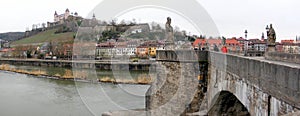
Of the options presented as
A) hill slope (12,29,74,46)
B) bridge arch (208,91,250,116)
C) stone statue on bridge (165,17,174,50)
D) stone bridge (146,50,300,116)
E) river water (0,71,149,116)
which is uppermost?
hill slope (12,29,74,46)

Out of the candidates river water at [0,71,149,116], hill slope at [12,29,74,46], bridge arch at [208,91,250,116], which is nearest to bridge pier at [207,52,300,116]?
bridge arch at [208,91,250,116]

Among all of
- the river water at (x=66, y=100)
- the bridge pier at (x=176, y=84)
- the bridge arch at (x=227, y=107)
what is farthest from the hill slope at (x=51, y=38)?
the bridge arch at (x=227, y=107)

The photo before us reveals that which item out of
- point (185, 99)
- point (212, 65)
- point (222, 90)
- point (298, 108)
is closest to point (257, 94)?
point (298, 108)

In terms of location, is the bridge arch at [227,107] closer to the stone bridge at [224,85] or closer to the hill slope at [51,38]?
the stone bridge at [224,85]

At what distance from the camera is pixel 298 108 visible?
12.1 ft

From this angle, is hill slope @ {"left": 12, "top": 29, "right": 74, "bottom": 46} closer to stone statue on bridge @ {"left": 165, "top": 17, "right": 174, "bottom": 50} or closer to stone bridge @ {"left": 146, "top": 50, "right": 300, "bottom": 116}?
stone statue on bridge @ {"left": 165, "top": 17, "right": 174, "bottom": 50}

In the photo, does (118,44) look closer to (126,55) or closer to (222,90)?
(126,55)

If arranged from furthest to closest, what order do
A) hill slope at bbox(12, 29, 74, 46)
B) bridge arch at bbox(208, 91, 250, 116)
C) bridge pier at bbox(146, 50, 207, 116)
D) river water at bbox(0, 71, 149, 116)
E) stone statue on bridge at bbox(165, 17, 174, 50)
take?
1. hill slope at bbox(12, 29, 74, 46)
2. river water at bbox(0, 71, 149, 116)
3. stone statue on bridge at bbox(165, 17, 174, 50)
4. bridge pier at bbox(146, 50, 207, 116)
5. bridge arch at bbox(208, 91, 250, 116)

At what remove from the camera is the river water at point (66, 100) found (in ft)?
63.2

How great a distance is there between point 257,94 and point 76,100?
753 inches

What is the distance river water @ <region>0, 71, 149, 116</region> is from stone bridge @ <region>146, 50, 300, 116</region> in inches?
325

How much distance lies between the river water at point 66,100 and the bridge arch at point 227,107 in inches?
391

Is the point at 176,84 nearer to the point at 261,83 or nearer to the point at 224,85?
the point at 224,85

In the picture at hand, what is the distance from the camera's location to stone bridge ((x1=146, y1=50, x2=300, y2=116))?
13.7 feet
